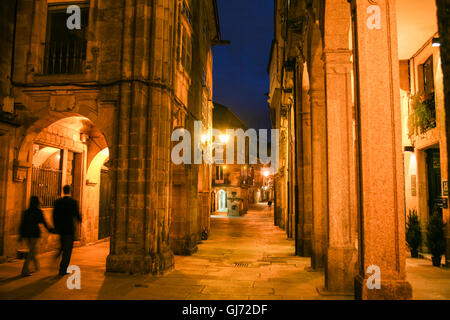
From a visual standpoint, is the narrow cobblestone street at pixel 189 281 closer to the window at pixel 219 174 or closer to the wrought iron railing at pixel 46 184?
the wrought iron railing at pixel 46 184

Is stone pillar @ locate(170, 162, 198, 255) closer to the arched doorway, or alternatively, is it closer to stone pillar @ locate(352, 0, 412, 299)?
the arched doorway

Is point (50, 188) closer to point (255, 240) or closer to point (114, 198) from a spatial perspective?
point (114, 198)

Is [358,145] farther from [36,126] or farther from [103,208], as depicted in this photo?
[103,208]

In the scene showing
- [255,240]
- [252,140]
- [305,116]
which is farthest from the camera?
[252,140]

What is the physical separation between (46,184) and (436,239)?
1288 cm

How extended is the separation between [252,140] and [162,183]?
147ft

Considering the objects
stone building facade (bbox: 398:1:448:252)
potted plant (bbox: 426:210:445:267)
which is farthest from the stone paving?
stone building facade (bbox: 398:1:448:252)

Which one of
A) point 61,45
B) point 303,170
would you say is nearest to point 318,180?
point 303,170

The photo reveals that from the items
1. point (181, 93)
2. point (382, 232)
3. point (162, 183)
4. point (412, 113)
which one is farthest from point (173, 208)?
point (412, 113)

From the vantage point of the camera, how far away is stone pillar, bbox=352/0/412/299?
16.3ft

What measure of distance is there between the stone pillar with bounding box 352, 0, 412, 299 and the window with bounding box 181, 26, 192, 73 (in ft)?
26.0

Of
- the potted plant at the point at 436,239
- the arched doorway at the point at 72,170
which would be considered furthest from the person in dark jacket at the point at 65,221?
the potted plant at the point at 436,239

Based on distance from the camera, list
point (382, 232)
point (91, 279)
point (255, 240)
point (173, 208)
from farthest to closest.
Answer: point (255, 240), point (173, 208), point (91, 279), point (382, 232)

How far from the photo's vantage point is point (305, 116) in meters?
11.2
